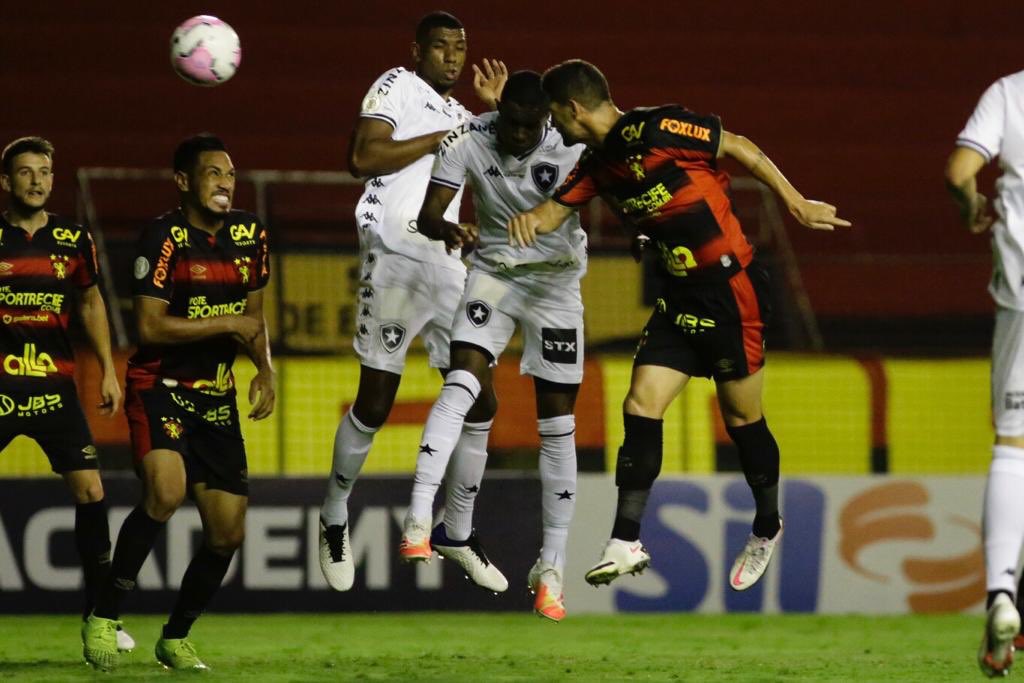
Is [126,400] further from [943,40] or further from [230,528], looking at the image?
[943,40]

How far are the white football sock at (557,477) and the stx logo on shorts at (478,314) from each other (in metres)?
0.60

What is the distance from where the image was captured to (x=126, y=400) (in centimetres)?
717

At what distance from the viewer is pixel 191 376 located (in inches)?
280

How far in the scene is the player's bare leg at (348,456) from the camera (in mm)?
7812

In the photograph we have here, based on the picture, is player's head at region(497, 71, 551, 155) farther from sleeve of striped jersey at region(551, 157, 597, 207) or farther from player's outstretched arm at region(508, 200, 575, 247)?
player's outstretched arm at region(508, 200, 575, 247)

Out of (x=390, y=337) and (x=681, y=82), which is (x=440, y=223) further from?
(x=681, y=82)

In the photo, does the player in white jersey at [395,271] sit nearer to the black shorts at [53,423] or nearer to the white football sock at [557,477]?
the white football sock at [557,477]

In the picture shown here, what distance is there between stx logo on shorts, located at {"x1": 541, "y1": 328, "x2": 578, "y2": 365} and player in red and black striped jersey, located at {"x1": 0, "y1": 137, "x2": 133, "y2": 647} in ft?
6.68

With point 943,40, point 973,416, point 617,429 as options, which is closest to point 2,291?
point 617,429

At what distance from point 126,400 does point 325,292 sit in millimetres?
3933

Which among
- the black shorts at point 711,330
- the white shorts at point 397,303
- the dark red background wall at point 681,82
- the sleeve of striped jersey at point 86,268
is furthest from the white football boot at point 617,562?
the dark red background wall at point 681,82

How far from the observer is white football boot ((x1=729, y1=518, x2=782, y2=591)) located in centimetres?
690

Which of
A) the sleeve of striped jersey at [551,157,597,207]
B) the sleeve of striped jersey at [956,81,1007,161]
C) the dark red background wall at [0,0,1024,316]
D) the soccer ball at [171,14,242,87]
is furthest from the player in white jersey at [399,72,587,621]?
the dark red background wall at [0,0,1024,316]

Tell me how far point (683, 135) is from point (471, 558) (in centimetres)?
243
